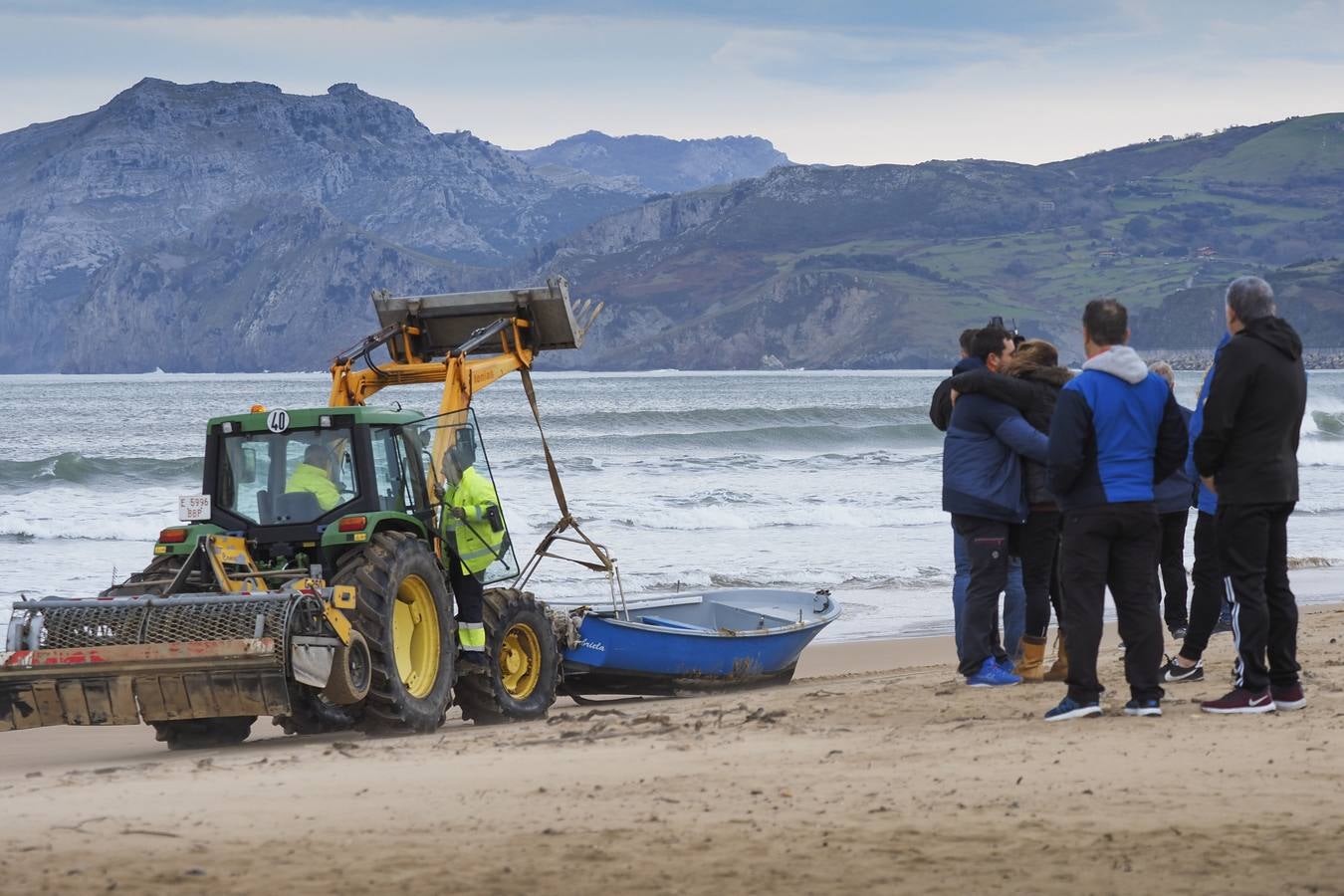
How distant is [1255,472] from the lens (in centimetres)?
666

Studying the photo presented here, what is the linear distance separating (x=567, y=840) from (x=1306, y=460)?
1435 inches

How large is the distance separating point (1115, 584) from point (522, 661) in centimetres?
385

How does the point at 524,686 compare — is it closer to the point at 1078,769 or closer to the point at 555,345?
the point at 555,345

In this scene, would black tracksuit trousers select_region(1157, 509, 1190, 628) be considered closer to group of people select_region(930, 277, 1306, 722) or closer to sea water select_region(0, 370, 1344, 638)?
group of people select_region(930, 277, 1306, 722)

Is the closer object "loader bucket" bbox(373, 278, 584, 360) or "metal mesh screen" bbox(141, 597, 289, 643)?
"metal mesh screen" bbox(141, 597, 289, 643)

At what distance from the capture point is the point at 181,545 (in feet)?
27.6

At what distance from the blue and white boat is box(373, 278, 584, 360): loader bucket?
1689 millimetres

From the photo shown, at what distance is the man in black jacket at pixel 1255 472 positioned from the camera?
6621 mm

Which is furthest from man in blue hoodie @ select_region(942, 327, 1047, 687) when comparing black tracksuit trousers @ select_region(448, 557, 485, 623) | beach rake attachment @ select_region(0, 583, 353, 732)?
beach rake attachment @ select_region(0, 583, 353, 732)

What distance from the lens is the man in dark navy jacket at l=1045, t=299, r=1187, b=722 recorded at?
6.75 m

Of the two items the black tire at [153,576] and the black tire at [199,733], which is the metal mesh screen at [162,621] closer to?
the black tire at [153,576]

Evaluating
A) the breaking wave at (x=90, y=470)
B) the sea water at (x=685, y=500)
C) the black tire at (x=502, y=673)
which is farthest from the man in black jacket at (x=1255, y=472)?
the breaking wave at (x=90, y=470)

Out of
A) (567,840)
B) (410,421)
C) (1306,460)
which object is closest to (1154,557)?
(567,840)

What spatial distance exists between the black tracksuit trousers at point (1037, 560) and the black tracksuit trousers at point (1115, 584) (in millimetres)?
1392
